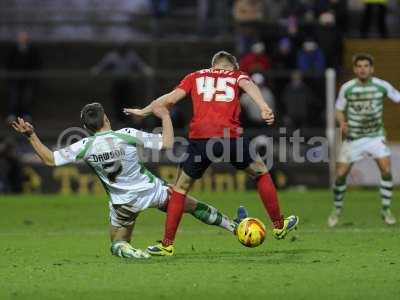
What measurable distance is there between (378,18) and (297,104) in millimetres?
3457

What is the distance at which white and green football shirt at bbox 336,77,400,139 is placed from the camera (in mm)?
16859

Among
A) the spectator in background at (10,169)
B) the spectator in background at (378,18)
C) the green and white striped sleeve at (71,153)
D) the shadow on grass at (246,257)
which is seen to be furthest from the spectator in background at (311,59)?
the green and white striped sleeve at (71,153)

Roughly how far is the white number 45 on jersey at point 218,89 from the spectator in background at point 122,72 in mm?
13013

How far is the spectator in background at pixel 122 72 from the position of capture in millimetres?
25922

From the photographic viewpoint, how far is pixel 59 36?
28641mm

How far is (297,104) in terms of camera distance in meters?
25.3

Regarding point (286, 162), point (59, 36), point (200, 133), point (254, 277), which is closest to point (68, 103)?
point (59, 36)

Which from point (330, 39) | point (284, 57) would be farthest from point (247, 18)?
point (330, 39)

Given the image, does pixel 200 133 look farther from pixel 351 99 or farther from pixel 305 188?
pixel 305 188

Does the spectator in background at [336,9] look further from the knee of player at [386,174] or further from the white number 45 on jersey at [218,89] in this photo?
the white number 45 on jersey at [218,89]

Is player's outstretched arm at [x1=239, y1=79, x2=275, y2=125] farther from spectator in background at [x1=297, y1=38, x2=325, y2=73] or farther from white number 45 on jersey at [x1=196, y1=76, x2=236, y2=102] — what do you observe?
spectator in background at [x1=297, y1=38, x2=325, y2=73]

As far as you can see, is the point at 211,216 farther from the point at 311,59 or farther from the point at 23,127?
the point at 311,59

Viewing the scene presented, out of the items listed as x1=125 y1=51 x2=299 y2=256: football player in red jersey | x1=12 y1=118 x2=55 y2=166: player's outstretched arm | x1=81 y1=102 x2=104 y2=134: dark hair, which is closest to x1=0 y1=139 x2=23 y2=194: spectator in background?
x1=125 y1=51 x2=299 y2=256: football player in red jersey

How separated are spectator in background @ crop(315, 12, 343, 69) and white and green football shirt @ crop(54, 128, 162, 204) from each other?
14.3 metres
